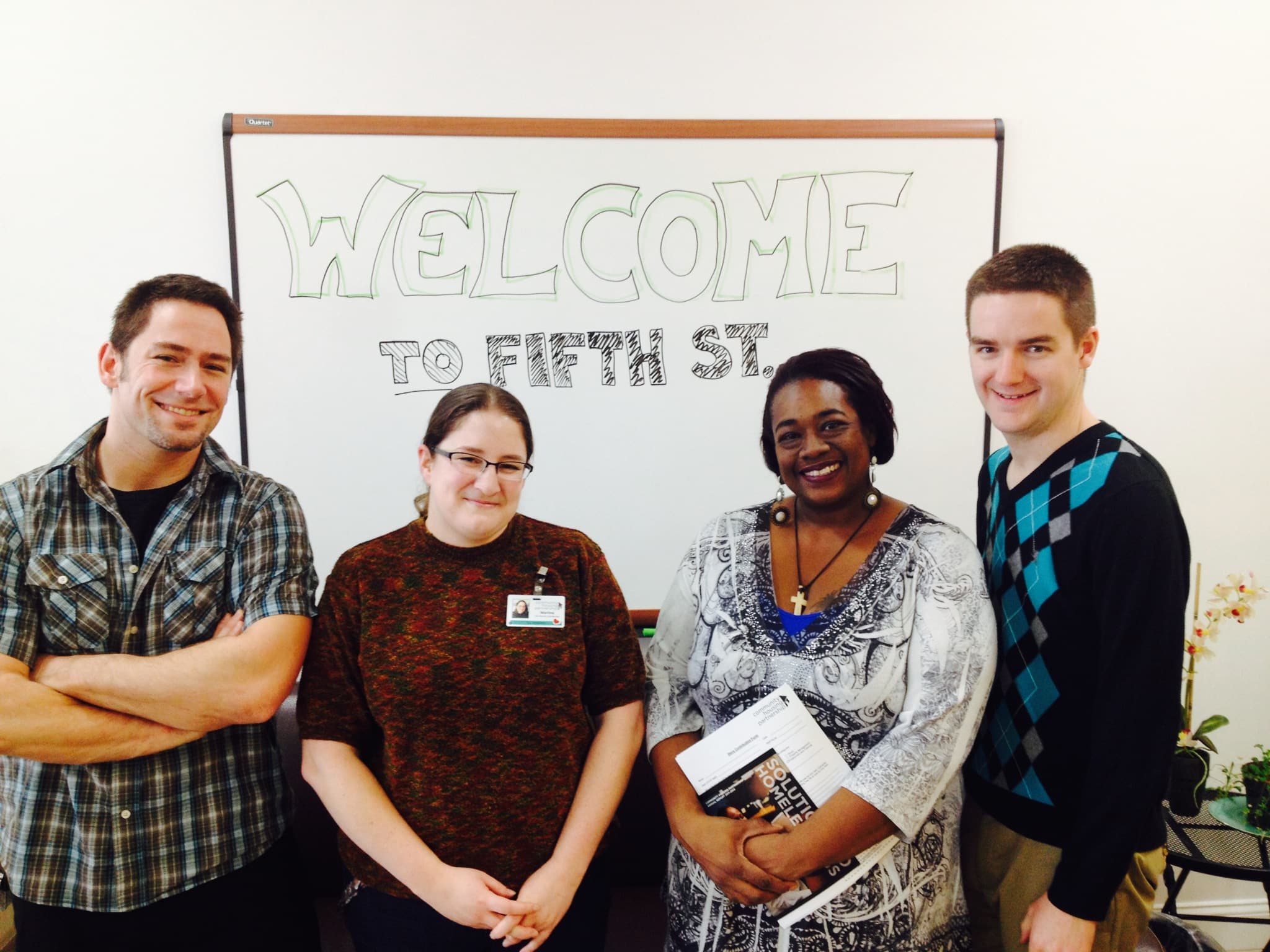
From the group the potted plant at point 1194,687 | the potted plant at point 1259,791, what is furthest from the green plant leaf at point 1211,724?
the potted plant at point 1259,791

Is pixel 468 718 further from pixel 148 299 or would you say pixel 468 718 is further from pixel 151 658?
pixel 148 299

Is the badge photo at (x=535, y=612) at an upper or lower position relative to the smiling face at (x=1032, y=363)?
lower

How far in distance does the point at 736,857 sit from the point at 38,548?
1.25 meters

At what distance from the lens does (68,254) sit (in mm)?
2160

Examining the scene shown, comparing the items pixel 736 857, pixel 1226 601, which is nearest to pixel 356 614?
pixel 736 857

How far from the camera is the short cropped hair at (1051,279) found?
4.42ft

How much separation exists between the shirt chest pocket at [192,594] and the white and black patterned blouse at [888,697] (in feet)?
2.84

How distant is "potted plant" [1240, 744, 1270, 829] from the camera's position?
196 centimetres

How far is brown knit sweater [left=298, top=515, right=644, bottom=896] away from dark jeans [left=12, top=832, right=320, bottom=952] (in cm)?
16

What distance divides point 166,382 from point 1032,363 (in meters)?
1.47

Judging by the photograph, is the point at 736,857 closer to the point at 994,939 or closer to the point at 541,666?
the point at 541,666

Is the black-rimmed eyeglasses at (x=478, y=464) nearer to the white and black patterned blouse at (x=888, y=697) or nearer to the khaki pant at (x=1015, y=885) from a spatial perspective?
the white and black patterned blouse at (x=888, y=697)

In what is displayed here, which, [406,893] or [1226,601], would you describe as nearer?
[406,893]

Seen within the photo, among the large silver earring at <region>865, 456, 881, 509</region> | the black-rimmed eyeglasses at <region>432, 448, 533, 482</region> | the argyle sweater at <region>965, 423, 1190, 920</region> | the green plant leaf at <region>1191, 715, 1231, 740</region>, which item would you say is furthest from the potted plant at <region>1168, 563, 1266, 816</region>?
the black-rimmed eyeglasses at <region>432, 448, 533, 482</region>
